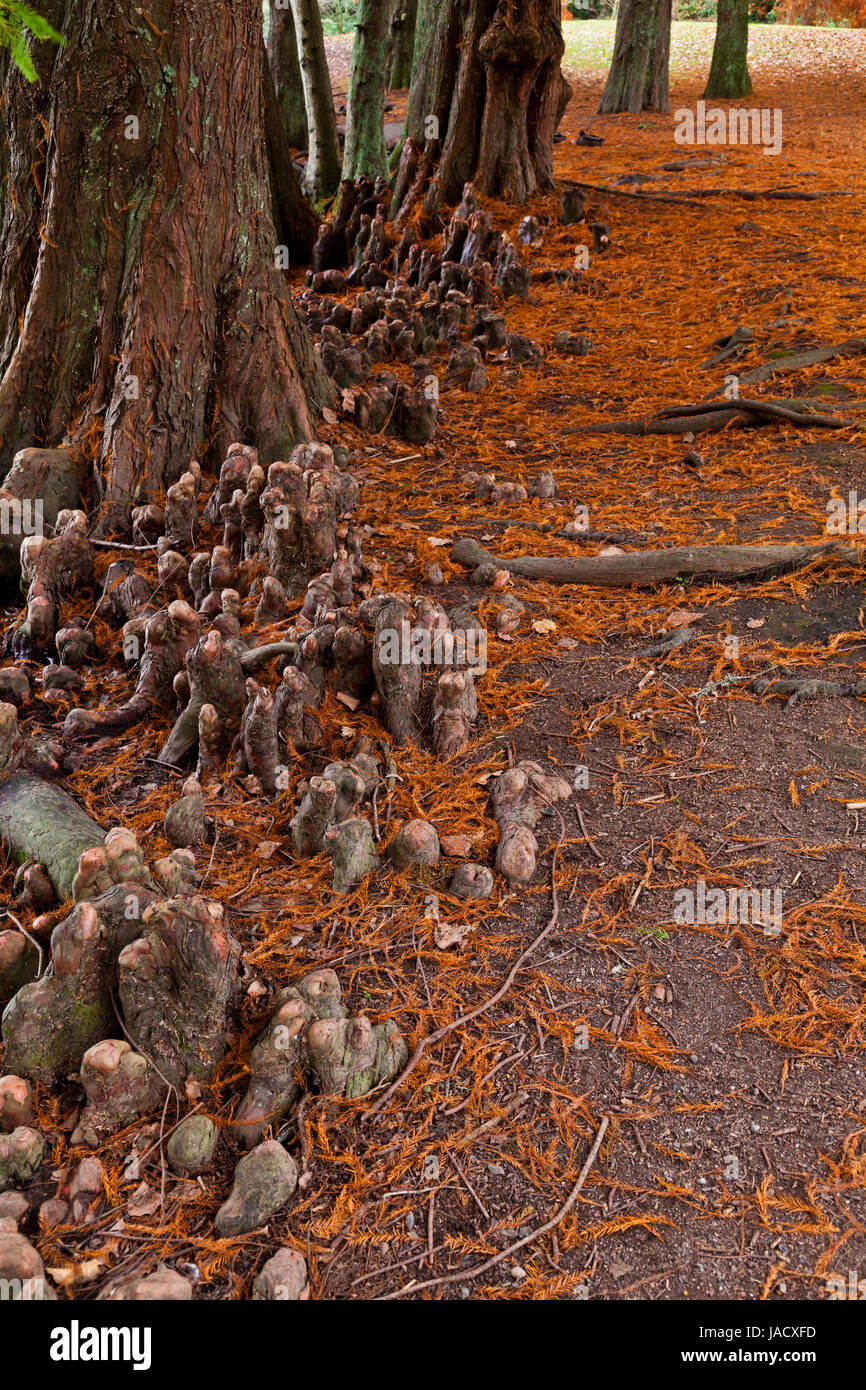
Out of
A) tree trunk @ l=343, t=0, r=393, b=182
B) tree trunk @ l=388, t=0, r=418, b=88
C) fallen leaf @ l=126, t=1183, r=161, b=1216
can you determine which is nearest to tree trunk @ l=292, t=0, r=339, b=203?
tree trunk @ l=343, t=0, r=393, b=182

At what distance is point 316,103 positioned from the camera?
11.0 meters

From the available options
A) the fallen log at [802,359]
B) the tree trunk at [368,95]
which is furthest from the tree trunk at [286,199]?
the fallen log at [802,359]

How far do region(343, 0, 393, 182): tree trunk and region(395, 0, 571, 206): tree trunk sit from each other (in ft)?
1.32

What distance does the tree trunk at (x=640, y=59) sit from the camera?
1631 cm

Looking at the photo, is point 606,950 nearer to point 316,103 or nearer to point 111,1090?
point 111,1090

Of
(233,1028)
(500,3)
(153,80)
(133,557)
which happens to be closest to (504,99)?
(500,3)

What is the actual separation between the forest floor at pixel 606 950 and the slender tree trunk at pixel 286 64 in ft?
32.9

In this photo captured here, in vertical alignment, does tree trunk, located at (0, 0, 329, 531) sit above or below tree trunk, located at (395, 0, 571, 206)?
below

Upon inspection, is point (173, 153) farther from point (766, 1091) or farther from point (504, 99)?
point (504, 99)

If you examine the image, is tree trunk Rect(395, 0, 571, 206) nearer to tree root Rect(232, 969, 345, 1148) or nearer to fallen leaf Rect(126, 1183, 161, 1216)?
tree root Rect(232, 969, 345, 1148)

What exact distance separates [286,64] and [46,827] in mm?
13595

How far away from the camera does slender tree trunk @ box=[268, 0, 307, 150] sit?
12.5m

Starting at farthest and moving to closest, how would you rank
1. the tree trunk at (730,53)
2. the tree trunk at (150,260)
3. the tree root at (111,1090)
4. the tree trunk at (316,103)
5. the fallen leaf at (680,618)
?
the tree trunk at (730,53), the tree trunk at (316,103), the tree trunk at (150,260), the fallen leaf at (680,618), the tree root at (111,1090)

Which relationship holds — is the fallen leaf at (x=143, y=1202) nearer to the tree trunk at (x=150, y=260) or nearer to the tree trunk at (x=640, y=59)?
the tree trunk at (x=150, y=260)
